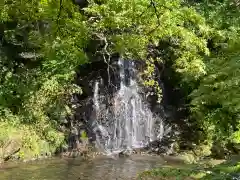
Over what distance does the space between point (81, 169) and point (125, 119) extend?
14.4ft

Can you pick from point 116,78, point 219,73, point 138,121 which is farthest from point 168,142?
point 219,73

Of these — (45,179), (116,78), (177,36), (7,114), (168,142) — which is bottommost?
(45,179)

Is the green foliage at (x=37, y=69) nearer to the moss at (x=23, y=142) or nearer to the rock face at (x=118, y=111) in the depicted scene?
the moss at (x=23, y=142)

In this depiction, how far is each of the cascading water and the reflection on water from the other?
1.73m

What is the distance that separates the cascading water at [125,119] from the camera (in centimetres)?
1560

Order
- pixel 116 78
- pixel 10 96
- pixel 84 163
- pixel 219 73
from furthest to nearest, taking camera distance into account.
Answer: pixel 116 78, pixel 10 96, pixel 84 163, pixel 219 73

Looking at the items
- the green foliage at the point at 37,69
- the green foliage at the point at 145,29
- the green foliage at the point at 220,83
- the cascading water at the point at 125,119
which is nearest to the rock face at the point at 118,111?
the cascading water at the point at 125,119

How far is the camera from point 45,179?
34.8ft

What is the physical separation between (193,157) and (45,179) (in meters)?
5.68

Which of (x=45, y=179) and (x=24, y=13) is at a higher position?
(x=24, y=13)

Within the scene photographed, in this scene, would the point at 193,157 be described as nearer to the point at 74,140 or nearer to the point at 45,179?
the point at 74,140

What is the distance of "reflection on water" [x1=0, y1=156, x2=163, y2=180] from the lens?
11.1 m

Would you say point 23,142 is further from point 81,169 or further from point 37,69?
point 37,69

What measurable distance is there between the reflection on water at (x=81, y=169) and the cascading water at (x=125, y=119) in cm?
173
